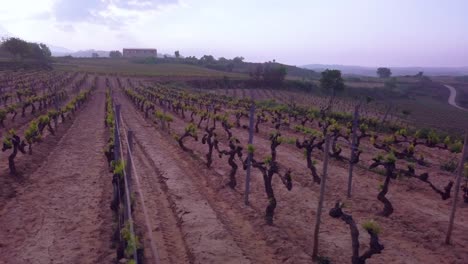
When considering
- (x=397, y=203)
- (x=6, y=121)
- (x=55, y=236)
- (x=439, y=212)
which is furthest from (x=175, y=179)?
(x=6, y=121)

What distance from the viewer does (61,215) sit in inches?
349

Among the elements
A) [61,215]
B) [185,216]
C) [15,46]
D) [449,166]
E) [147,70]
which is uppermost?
[15,46]

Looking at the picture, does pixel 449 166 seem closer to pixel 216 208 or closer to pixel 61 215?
pixel 216 208

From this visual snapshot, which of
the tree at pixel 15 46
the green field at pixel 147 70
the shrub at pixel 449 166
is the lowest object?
the shrub at pixel 449 166

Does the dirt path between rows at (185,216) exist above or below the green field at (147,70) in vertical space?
below

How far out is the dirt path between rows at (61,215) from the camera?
7.19 meters

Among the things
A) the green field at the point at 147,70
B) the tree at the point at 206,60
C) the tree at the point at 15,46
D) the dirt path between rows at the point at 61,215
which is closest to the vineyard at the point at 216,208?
the dirt path between rows at the point at 61,215

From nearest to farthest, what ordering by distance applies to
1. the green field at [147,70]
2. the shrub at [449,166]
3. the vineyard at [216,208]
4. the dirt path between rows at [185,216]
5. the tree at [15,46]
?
the vineyard at [216,208] < the dirt path between rows at [185,216] < the shrub at [449,166] < the green field at [147,70] < the tree at [15,46]

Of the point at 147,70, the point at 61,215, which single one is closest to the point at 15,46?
the point at 147,70

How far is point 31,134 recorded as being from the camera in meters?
13.2

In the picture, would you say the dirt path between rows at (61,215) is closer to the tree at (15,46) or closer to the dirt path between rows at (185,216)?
the dirt path between rows at (185,216)

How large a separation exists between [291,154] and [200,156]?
364 centimetres

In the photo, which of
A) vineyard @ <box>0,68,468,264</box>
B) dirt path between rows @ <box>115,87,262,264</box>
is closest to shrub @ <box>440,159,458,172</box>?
vineyard @ <box>0,68,468,264</box>

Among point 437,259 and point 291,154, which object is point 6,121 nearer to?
point 291,154
